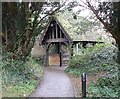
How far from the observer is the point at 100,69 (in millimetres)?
15555

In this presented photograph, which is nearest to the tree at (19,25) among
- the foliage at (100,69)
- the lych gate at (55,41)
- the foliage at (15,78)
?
the foliage at (15,78)

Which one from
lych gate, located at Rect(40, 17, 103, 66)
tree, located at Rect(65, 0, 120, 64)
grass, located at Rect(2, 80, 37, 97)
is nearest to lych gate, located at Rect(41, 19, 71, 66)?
lych gate, located at Rect(40, 17, 103, 66)

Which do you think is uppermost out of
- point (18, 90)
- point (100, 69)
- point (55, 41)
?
point (55, 41)

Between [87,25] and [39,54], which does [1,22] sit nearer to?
[87,25]

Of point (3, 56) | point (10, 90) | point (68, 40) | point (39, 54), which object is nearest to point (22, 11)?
point (3, 56)

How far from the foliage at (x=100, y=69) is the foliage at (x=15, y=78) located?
8.75 ft

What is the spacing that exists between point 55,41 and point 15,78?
13982 millimetres

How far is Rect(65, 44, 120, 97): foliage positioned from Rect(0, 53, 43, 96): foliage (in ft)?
8.75

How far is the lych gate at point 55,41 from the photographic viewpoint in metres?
24.7

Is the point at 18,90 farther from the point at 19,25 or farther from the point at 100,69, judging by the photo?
the point at 100,69

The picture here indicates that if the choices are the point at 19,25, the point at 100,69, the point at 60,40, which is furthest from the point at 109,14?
the point at 60,40

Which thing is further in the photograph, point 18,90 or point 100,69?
point 100,69

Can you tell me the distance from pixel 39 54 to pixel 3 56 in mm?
17227

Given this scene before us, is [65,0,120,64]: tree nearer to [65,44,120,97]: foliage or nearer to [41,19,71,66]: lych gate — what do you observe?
[65,44,120,97]: foliage
